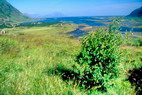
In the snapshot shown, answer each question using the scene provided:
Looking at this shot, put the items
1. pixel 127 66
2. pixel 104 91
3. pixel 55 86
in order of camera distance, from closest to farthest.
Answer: pixel 55 86, pixel 104 91, pixel 127 66

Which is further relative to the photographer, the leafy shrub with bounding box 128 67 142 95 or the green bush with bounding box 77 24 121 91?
the leafy shrub with bounding box 128 67 142 95

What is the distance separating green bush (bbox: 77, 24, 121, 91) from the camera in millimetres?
4930

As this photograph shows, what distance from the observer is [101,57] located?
493 centimetres

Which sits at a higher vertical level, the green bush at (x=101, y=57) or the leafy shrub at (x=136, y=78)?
the green bush at (x=101, y=57)

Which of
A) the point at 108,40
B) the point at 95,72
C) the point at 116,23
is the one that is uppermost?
the point at 116,23

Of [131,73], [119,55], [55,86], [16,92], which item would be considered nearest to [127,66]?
[131,73]

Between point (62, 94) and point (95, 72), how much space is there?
1.35 meters

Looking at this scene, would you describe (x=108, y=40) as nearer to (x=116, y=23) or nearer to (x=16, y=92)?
(x=116, y=23)

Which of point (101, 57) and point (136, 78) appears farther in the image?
point (136, 78)

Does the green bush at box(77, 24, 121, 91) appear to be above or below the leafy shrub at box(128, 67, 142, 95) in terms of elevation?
above

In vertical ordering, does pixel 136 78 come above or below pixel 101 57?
below

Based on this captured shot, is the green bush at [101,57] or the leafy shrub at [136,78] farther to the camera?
the leafy shrub at [136,78]

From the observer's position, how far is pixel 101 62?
5055 mm

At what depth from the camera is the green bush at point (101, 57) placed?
493 centimetres
